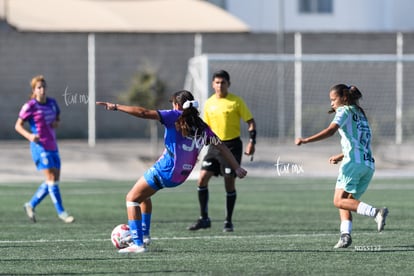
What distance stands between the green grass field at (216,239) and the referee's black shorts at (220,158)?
847 mm

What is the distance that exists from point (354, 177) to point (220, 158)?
3.60 metres

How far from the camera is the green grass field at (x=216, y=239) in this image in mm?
10766

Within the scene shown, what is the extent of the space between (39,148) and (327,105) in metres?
20.1

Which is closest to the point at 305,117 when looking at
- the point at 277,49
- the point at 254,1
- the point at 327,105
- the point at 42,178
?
the point at 327,105

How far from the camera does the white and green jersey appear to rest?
12.2m

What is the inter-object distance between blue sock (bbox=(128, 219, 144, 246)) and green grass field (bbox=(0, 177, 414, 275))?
20cm

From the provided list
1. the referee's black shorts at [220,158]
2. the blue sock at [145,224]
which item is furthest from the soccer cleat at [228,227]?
the blue sock at [145,224]

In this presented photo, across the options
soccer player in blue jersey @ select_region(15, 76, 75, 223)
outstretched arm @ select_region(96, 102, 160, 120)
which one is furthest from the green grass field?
outstretched arm @ select_region(96, 102, 160, 120)

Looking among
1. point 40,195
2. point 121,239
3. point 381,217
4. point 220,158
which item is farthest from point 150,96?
point 381,217

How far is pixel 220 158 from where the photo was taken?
15.6 metres

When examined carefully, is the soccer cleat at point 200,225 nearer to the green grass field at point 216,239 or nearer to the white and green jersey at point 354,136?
the green grass field at point 216,239

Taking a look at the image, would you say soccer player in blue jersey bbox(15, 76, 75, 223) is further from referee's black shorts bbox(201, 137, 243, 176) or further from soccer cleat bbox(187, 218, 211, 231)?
referee's black shorts bbox(201, 137, 243, 176)

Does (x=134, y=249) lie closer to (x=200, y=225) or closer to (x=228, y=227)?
(x=228, y=227)

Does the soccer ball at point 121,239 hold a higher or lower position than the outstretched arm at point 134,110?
lower
